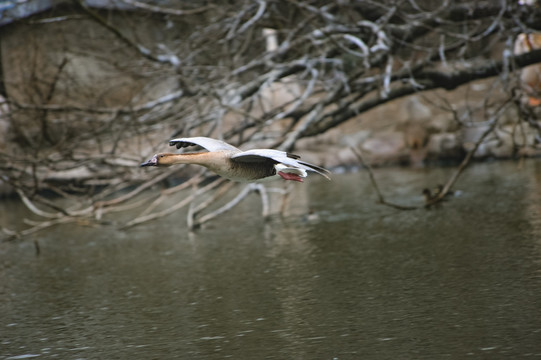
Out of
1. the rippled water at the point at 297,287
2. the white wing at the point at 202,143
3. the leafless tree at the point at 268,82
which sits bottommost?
the rippled water at the point at 297,287

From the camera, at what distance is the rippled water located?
3.79m

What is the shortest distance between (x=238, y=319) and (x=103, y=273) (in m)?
2.26

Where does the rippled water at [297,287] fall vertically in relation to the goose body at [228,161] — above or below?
below

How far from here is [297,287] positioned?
4996 millimetres

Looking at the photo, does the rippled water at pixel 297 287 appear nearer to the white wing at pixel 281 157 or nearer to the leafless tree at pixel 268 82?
the leafless tree at pixel 268 82

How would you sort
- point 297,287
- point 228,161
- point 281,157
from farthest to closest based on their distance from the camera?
point 297,287
point 228,161
point 281,157

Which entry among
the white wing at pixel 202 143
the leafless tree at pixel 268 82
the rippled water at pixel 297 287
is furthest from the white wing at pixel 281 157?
the leafless tree at pixel 268 82

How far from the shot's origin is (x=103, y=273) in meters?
6.24

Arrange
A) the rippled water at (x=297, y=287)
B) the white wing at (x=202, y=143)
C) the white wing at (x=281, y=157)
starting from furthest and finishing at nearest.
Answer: the white wing at (x=202, y=143), the rippled water at (x=297, y=287), the white wing at (x=281, y=157)

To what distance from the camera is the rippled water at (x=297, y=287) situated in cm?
379

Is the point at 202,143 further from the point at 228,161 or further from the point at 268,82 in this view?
the point at 268,82

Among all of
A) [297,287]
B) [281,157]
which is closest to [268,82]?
[297,287]

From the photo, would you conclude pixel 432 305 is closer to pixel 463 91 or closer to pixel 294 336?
pixel 294 336

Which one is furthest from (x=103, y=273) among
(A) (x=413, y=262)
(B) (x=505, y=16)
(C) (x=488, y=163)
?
(C) (x=488, y=163)
